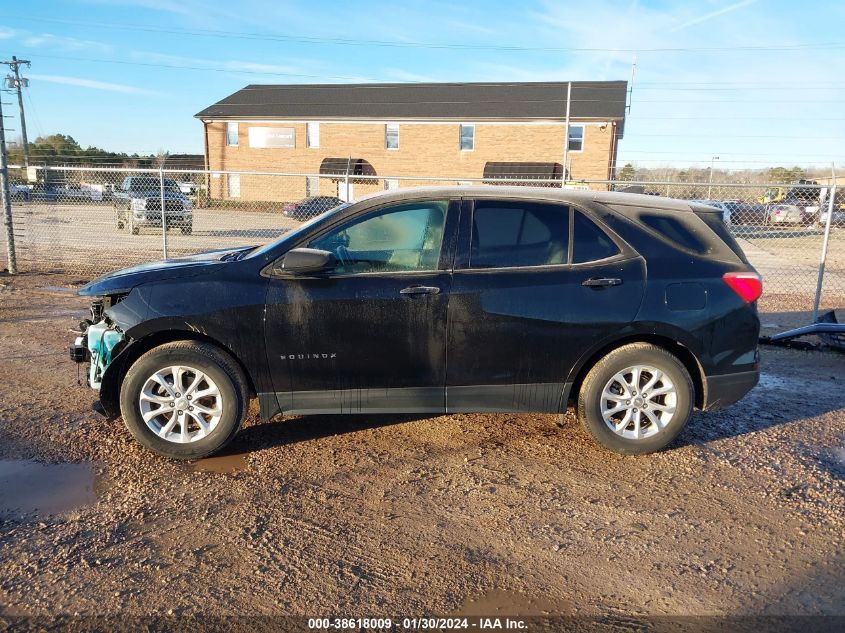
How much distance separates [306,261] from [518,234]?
1445 mm

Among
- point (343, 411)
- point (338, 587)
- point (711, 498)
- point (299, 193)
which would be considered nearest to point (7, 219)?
point (343, 411)

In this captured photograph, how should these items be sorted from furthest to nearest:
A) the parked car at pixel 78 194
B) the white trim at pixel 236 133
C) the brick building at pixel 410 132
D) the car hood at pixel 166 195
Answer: the white trim at pixel 236 133
the brick building at pixel 410 132
the car hood at pixel 166 195
the parked car at pixel 78 194

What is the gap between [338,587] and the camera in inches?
113

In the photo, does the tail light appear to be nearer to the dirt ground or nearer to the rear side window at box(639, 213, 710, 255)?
the rear side window at box(639, 213, 710, 255)

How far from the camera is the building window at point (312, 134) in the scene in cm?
3941

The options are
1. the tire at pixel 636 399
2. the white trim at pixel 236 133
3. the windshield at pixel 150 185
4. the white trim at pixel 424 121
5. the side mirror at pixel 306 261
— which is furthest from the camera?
the white trim at pixel 236 133

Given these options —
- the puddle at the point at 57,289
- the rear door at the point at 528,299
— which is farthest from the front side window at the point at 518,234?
the puddle at the point at 57,289

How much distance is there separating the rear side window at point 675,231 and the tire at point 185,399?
3010 mm

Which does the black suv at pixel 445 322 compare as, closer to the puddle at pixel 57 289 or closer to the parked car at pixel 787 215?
the puddle at pixel 57 289

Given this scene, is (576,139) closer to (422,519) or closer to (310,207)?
(310,207)

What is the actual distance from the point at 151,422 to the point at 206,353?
1.92 ft

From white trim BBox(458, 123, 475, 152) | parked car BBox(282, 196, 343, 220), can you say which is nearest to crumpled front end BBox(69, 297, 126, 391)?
parked car BBox(282, 196, 343, 220)

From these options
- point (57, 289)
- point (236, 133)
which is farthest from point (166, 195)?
point (236, 133)

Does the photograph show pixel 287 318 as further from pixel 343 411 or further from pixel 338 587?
pixel 338 587
